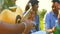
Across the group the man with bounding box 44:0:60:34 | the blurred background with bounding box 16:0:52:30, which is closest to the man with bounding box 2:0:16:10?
the blurred background with bounding box 16:0:52:30

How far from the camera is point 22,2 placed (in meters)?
1.38

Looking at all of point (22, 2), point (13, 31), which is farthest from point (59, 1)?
point (13, 31)

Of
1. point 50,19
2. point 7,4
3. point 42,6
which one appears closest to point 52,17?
point 50,19

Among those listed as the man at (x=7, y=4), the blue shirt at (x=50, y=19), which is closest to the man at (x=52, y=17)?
the blue shirt at (x=50, y=19)

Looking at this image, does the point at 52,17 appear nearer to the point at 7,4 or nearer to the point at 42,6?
the point at 42,6

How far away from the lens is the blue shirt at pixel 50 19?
1.36 meters

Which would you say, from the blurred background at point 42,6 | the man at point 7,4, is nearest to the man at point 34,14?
the blurred background at point 42,6

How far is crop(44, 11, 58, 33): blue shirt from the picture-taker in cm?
136

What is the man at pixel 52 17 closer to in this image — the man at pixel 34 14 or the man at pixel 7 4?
the man at pixel 34 14

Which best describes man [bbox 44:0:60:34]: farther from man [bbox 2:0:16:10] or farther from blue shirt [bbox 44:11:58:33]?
man [bbox 2:0:16:10]

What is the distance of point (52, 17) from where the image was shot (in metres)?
1.37

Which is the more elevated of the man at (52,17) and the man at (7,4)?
the man at (7,4)

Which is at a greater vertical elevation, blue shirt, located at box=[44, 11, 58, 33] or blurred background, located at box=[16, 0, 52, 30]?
blurred background, located at box=[16, 0, 52, 30]

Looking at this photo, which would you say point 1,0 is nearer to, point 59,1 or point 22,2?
point 22,2
